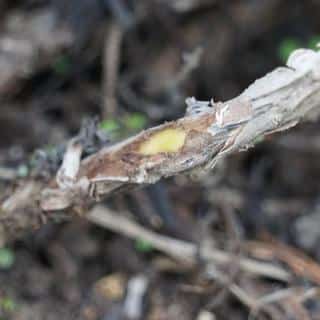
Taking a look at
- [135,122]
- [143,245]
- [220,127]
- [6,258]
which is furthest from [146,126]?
[220,127]

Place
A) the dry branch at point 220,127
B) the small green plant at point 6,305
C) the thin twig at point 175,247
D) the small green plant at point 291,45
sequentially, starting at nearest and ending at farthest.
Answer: the dry branch at point 220,127, the small green plant at point 6,305, the thin twig at point 175,247, the small green plant at point 291,45

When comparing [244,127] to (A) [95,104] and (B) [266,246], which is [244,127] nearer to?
(B) [266,246]

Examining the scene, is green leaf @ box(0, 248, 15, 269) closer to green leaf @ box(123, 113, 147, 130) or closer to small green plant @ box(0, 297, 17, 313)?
small green plant @ box(0, 297, 17, 313)

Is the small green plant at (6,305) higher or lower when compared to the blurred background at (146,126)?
lower

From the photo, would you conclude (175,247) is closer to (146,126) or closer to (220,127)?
(146,126)

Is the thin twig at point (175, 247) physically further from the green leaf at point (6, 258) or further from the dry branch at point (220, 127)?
the dry branch at point (220, 127)

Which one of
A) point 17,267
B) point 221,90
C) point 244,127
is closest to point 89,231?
point 17,267

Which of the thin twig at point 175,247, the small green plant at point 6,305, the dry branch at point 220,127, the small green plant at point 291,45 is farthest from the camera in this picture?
the small green plant at point 291,45

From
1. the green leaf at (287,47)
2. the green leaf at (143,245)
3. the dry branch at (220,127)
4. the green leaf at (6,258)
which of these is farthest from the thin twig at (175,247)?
the green leaf at (287,47)
